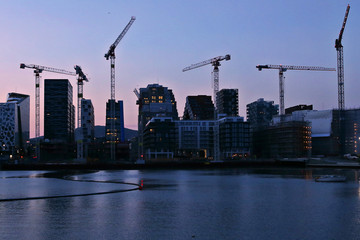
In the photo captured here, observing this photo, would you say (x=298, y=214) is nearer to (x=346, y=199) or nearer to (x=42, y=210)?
(x=346, y=199)

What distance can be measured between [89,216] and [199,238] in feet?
39.2

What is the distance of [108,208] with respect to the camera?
3781 cm

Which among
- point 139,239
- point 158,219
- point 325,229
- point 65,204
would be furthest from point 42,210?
point 325,229

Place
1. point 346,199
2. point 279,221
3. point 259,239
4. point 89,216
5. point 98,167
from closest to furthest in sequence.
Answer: point 259,239 < point 279,221 < point 89,216 < point 346,199 < point 98,167

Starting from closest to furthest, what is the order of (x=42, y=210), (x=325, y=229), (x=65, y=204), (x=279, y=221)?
(x=325, y=229) → (x=279, y=221) → (x=42, y=210) → (x=65, y=204)

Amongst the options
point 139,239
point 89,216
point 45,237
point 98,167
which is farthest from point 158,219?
point 98,167

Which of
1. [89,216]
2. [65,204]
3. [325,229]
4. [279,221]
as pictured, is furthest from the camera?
[65,204]

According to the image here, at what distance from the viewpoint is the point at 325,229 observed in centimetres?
2689

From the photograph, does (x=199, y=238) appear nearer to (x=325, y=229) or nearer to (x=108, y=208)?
(x=325, y=229)

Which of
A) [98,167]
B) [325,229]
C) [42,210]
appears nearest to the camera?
[325,229]

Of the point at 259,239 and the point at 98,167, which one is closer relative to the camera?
the point at 259,239

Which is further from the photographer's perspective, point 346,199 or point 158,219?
point 346,199

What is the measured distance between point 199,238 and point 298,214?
13.0 meters

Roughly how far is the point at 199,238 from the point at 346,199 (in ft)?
91.5
